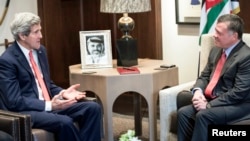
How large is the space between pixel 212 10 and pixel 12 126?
1985 mm

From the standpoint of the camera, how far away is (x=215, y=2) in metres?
3.81

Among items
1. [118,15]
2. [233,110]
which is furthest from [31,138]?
[118,15]

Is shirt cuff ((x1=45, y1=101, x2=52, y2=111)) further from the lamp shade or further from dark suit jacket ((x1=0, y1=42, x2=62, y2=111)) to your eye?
the lamp shade

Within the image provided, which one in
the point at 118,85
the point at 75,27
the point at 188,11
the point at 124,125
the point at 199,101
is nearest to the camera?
the point at 199,101

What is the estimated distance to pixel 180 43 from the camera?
4422 mm

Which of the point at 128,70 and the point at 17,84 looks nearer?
the point at 17,84

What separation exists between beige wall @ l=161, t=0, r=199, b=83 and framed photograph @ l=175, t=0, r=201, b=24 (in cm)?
6

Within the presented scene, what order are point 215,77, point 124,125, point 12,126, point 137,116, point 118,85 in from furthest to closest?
1. point 124,125
2. point 137,116
3. point 118,85
4. point 215,77
5. point 12,126

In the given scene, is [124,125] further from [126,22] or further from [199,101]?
[199,101]

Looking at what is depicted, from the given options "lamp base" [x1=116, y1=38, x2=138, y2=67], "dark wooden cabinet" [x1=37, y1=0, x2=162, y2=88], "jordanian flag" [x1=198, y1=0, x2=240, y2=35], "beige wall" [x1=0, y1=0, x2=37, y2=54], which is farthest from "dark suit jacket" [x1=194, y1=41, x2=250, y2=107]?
"beige wall" [x1=0, y1=0, x2=37, y2=54]

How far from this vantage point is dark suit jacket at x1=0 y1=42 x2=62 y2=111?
116 inches

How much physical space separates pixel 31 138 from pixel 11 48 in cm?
69

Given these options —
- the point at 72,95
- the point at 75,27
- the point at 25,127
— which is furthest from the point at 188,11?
the point at 25,127

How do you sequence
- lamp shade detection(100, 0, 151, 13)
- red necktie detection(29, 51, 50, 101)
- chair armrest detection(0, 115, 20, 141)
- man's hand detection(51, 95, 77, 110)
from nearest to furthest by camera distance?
1. chair armrest detection(0, 115, 20, 141)
2. man's hand detection(51, 95, 77, 110)
3. red necktie detection(29, 51, 50, 101)
4. lamp shade detection(100, 0, 151, 13)
